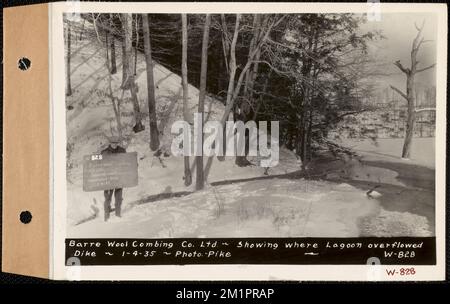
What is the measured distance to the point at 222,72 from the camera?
176cm

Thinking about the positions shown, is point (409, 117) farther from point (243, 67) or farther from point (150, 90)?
point (150, 90)

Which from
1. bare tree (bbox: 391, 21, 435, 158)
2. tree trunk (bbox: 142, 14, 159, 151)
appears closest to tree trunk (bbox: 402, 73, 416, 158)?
bare tree (bbox: 391, 21, 435, 158)

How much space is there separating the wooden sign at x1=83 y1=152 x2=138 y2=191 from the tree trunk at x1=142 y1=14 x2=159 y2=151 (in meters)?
0.08

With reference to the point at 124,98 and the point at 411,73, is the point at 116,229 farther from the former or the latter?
the point at 411,73

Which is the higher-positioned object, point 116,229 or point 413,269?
point 116,229

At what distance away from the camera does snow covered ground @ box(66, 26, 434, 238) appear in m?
1.75

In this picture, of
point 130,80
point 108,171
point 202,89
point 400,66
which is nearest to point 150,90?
point 130,80

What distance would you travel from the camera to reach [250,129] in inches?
69.7

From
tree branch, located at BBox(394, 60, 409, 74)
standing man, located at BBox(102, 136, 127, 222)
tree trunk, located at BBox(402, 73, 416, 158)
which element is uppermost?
tree branch, located at BBox(394, 60, 409, 74)

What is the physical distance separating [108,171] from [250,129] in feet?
1.64

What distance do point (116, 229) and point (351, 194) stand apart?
81 centimetres

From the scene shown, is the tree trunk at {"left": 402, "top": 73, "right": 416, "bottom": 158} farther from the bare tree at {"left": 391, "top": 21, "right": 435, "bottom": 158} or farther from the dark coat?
the dark coat

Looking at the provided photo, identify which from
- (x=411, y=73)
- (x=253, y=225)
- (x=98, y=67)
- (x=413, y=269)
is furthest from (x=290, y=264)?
(x=98, y=67)
